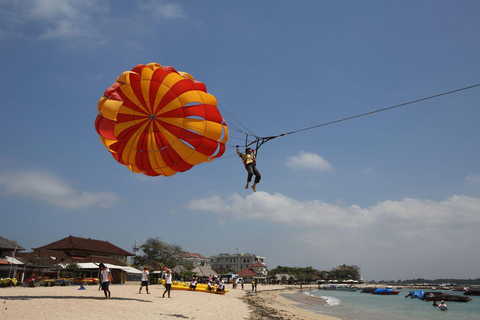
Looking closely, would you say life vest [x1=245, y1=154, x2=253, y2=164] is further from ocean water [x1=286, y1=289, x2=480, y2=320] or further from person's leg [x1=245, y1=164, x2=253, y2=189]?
ocean water [x1=286, y1=289, x2=480, y2=320]

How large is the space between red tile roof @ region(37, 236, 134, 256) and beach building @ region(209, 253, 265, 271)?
68.4 m

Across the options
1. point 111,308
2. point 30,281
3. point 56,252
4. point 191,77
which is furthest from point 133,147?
point 56,252

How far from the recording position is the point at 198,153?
1194cm

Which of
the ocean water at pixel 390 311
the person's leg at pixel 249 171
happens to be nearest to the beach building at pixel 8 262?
the person's leg at pixel 249 171

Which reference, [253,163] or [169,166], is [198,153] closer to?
[169,166]

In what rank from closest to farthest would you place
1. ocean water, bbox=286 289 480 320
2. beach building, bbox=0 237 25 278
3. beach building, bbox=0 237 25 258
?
ocean water, bbox=286 289 480 320
beach building, bbox=0 237 25 278
beach building, bbox=0 237 25 258

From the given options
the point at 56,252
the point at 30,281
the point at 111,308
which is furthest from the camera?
the point at 56,252

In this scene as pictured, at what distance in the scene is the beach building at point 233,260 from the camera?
365ft

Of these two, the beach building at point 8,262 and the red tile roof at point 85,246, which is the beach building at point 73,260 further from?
the beach building at point 8,262

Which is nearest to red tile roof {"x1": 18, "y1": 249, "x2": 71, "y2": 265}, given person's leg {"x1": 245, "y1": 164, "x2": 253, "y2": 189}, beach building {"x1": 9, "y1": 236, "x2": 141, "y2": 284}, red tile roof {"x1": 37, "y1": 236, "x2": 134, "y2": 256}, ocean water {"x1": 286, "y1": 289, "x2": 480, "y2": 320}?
beach building {"x1": 9, "y1": 236, "x2": 141, "y2": 284}

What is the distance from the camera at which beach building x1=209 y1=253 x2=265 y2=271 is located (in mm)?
111250

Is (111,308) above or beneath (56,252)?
beneath

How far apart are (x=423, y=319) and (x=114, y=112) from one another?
24411 millimetres

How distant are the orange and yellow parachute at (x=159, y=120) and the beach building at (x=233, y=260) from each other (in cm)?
10064
